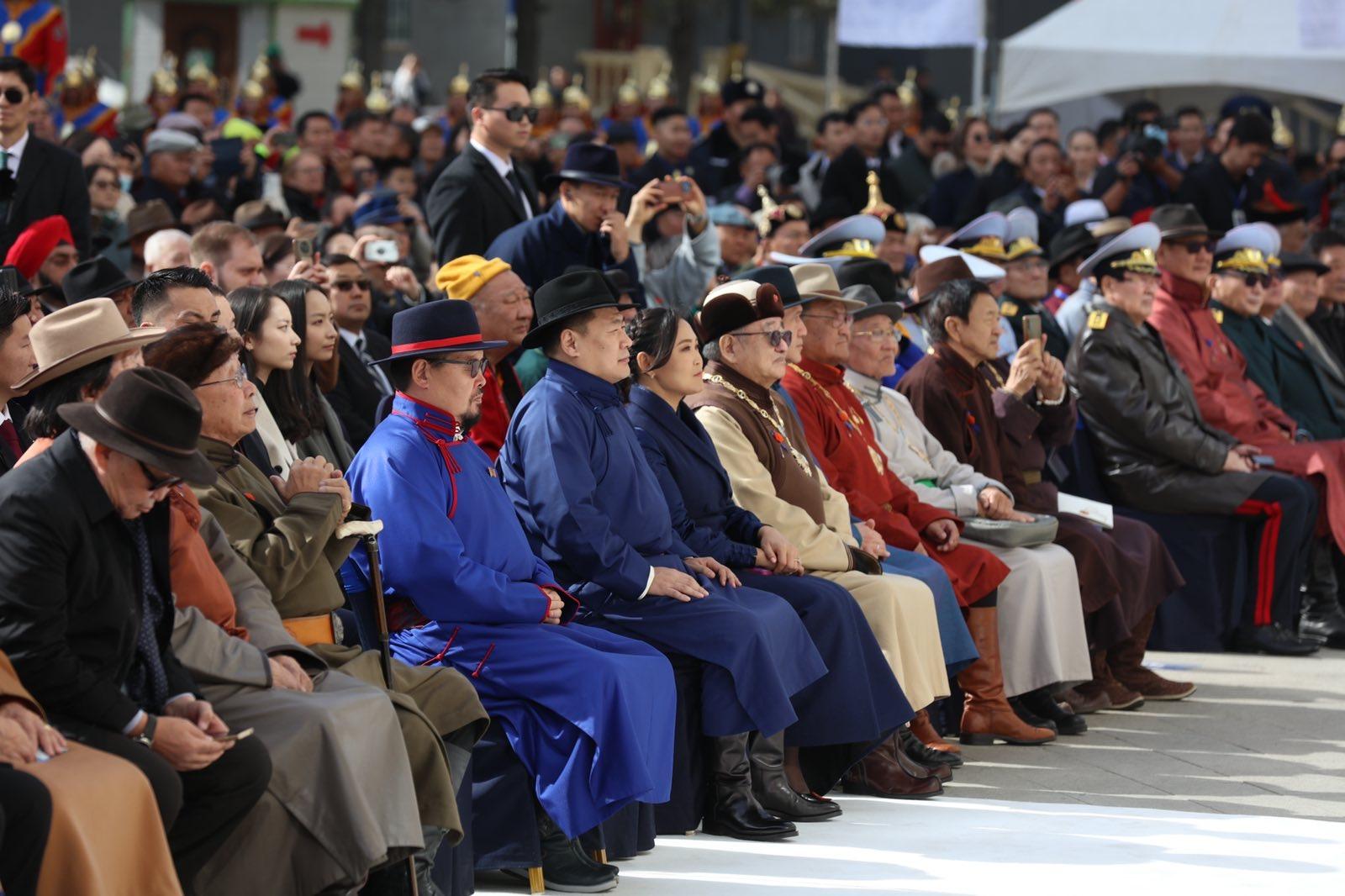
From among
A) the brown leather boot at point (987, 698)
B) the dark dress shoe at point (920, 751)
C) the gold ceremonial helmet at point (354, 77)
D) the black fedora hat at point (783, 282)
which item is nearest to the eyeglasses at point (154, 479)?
the dark dress shoe at point (920, 751)

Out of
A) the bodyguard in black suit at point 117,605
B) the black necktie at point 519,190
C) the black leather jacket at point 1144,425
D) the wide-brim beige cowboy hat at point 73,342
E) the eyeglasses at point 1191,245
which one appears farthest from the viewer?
the eyeglasses at point 1191,245

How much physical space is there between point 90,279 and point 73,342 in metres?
2.01

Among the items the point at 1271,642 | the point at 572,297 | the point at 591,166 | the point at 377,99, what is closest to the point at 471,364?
the point at 572,297

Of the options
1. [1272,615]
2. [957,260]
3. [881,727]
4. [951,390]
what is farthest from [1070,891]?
[1272,615]

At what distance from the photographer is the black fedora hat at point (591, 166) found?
26.1ft

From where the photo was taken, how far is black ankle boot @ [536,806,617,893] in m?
5.14

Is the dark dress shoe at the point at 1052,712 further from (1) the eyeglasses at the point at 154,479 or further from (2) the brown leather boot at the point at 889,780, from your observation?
(1) the eyeglasses at the point at 154,479

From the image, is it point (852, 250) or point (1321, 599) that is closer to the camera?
point (852, 250)

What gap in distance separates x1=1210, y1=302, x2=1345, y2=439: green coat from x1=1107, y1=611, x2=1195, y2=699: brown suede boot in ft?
9.42

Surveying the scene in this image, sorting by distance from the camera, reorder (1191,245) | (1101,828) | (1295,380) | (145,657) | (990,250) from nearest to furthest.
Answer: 1. (145,657)
2. (1101,828)
3. (990,250)
4. (1191,245)
5. (1295,380)

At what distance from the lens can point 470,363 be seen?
5527mm

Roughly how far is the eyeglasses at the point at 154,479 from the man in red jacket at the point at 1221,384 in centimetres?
680

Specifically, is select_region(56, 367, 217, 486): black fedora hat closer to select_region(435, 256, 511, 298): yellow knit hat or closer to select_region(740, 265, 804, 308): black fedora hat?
select_region(435, 256, 511, 298): yellow knit hat

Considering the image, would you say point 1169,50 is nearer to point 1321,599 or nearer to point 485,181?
point 1321,599
